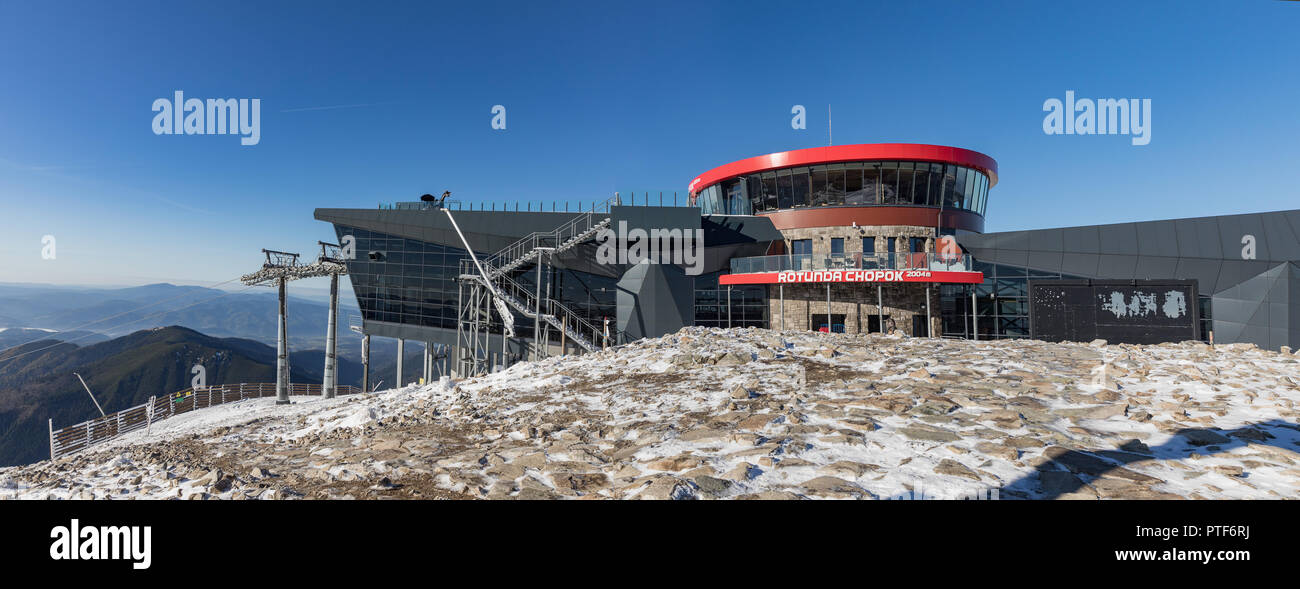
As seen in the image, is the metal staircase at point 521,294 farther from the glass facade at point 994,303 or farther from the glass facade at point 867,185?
the glass facade at point 994,303

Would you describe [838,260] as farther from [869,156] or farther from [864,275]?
[869,156]

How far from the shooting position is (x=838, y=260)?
24.2m

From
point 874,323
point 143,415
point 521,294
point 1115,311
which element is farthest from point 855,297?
point 143,415

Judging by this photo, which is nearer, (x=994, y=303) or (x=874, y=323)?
(x=994, y=303)

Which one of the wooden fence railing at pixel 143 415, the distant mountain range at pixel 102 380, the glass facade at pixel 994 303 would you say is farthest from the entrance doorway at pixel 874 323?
the distant mountain range at pixel 102 380

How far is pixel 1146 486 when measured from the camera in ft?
16.0

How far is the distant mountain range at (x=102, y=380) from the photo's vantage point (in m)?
126

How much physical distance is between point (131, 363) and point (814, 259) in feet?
667

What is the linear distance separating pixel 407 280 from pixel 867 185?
1104 inches

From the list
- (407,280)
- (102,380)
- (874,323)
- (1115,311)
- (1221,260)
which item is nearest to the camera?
(1115,311)

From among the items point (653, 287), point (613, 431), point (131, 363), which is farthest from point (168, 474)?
point (131, 363)

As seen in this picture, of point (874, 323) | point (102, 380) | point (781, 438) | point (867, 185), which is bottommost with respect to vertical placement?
point (102, 380)

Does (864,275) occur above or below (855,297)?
above

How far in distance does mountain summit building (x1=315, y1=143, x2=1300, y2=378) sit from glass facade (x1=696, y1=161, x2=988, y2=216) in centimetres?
7
